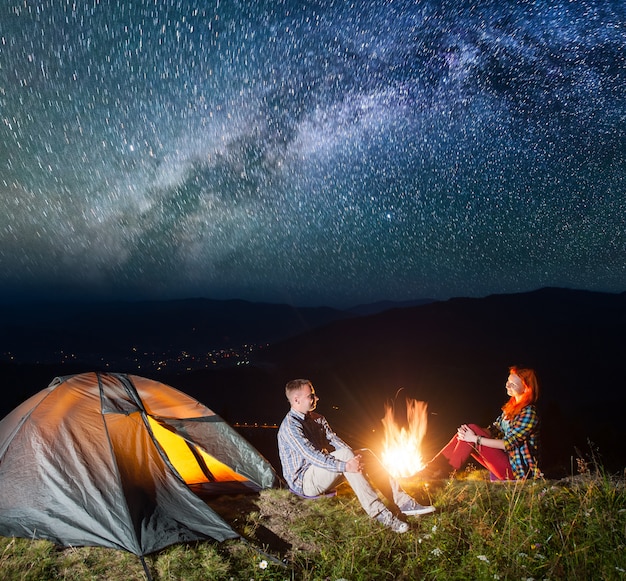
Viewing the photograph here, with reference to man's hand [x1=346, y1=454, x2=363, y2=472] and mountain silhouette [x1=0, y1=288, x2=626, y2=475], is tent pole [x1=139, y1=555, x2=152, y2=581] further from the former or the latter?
mountain silhouette [x1=0, y1=288, x2=626, y2=475]

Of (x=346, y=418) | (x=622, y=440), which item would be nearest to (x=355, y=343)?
(x=346, y=418)

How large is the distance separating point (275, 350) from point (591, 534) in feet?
380

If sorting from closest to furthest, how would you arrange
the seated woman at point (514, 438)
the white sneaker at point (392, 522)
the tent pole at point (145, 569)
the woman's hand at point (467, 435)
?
the tent pole at point (145, 569), the white sneaker at point (392, 522), the seated woman at point (514, 438), the woman's hand at point (467, 435)

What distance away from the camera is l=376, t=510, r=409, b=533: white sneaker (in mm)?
4730

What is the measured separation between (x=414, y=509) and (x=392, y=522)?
44cm

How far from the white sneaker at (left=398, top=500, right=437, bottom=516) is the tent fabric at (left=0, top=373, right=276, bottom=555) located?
197cm

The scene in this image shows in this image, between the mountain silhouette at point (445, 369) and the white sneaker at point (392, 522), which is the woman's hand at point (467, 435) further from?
the white sneaker at point (392, 522)

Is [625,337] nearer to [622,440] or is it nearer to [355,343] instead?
[355,343]

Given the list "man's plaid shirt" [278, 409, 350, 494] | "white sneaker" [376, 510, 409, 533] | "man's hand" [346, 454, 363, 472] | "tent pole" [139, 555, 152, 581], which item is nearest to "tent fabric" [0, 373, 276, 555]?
"tent pole" [139, 555, 152, 581]

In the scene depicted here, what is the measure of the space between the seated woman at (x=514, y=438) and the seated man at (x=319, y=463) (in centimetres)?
148

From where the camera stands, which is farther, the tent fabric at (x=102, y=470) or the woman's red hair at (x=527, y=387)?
the woman's red hair at (x=527, y=387)

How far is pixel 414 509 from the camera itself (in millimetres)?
5094

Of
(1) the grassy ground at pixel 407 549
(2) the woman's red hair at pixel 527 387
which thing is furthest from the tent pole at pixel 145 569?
(2) the woman's red hair at pixel 527 387

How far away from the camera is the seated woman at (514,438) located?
5879 millimetres
